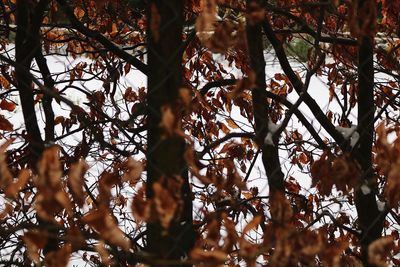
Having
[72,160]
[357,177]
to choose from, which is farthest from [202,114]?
[357,177]

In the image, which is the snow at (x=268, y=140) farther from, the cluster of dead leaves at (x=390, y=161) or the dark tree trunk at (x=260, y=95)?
the cluster of dead leaves at (x=390, y=161)

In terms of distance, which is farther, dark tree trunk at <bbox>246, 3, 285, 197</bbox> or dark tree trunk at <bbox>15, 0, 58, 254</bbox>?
dark tree trunk at <bbox>15, 0, 58, 254</bbox>

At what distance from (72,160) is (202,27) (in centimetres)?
145

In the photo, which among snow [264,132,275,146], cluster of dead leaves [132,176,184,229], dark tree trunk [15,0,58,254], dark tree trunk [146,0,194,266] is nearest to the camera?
cluster of dead leaves [132,176,184,229]

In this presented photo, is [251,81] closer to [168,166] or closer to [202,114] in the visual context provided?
[168,166]

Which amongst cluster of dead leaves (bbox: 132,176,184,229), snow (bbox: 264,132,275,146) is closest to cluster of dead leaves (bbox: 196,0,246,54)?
cluster of dead leaves (bbox: 132,176,184,229)

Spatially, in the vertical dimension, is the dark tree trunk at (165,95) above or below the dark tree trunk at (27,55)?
below

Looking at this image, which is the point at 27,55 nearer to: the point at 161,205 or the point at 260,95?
the point at 260,95

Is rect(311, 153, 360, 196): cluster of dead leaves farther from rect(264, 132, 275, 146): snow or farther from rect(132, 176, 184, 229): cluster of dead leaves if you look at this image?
rect(132, 176, 184, 229): cluster of dead leaves

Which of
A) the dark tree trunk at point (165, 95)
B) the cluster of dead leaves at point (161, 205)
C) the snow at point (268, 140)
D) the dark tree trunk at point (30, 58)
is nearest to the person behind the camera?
the cluster of dead leaves at point (161, 205)

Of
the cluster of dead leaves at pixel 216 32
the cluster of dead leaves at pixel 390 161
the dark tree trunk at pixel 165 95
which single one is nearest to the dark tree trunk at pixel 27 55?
the dark tree trunk at pixel 165 95

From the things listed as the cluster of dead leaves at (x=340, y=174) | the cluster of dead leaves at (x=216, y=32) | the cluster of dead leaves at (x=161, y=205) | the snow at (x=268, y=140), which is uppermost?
the snow at (x=268, y=140)

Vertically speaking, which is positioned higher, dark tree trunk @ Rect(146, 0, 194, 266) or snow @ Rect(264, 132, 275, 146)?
snow @ Rect(264, 132, 275, 146)

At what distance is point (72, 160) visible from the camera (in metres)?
2.49
